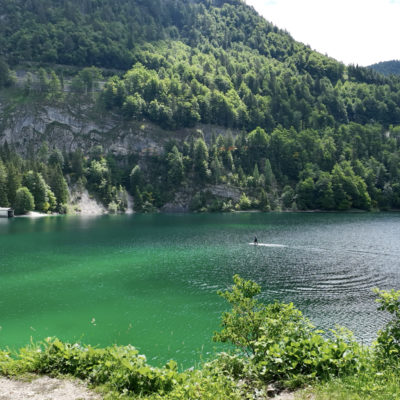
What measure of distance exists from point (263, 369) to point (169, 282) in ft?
106

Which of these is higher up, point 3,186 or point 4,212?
point 3,186

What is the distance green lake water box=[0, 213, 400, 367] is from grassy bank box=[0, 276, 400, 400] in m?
2.08

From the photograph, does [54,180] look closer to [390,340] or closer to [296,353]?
[296,353]

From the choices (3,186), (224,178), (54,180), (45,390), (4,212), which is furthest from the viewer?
(224,178)

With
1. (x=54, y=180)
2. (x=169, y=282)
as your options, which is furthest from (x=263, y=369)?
(x=54, y=180)

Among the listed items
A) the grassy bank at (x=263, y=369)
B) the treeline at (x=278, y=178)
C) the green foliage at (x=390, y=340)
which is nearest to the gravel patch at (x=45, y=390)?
the grassy bank at (x=263, y=369)

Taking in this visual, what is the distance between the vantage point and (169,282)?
4319 cm

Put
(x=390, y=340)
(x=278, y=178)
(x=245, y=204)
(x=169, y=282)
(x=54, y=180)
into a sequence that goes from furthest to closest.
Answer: (x=278, y=178) → (x=245, y=204) → (x=54, y=180) → (x=169, y=282) → (x=390, y=340)

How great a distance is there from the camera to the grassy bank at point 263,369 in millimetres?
10336

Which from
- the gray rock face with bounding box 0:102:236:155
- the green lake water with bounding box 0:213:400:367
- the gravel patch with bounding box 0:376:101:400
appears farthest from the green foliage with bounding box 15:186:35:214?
the gravel patch with bounding box 0:376:101:400

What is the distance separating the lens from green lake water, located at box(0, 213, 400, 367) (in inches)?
1085

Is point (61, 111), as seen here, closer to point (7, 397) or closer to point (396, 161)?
point (396, 161)

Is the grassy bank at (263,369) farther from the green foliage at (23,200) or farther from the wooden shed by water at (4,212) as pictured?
the green foliage at (23,200)

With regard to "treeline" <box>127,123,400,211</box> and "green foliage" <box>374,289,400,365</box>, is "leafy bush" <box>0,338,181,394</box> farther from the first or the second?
"treeline" <box>127,123,400,211</box>
